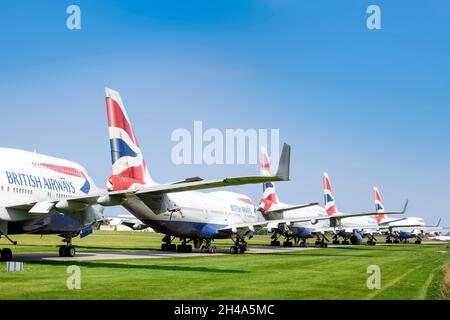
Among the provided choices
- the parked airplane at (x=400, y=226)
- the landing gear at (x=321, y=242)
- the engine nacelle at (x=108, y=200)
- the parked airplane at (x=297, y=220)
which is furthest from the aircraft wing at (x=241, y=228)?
the parked airplane at (x=400, y=226)

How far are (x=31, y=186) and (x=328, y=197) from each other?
71.0m

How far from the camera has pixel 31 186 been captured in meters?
33.3

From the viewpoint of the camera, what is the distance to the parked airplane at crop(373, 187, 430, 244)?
11731 cm

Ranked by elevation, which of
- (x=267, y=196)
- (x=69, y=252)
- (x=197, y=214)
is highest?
(x=267, y=196)

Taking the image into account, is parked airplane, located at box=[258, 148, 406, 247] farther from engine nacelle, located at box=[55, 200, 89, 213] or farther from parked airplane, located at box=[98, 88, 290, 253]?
engine nacelle, located at box=[55, 200, 89, 213]

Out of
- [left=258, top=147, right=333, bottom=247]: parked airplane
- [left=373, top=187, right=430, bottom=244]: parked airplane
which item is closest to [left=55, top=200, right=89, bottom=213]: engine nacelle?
[left=258, top=147, right=333, bottom=247]: parked airplane

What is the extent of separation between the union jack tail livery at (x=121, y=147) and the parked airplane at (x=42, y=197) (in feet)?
8.55

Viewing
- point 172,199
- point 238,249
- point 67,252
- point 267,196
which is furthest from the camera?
point 267,196

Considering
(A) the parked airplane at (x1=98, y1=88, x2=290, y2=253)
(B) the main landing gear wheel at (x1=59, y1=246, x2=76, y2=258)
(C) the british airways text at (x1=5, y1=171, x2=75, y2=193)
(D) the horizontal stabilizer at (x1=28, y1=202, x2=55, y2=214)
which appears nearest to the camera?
(A) the parked airplane at (x1=98, y1=88, x2=290, y2=253)

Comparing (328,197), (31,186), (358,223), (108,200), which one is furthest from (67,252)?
(358,223)

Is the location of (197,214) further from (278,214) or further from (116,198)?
(116,198)

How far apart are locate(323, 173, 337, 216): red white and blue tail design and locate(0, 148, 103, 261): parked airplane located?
205ft

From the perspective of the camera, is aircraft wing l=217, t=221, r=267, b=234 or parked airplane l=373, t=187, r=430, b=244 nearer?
aircraft wing l=217, t=221, r=267, b=234
